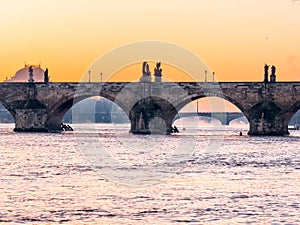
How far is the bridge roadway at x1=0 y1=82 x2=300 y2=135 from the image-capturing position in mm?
109688

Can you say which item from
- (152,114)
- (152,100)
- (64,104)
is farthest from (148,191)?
(64,104)

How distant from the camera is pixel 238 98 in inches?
4382

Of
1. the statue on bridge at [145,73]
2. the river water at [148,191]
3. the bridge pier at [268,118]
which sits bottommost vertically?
the river water at [148,191]

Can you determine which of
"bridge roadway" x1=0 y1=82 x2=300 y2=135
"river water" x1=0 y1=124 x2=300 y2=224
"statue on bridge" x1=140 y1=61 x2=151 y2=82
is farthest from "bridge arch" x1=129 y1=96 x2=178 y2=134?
"river water" x1=0 y1=124 x2=300 y2=224

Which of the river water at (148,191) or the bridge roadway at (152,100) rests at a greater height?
the bridge roadway at (152,100)

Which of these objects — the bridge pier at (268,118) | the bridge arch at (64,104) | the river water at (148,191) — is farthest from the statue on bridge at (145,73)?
the river water at (148,191)

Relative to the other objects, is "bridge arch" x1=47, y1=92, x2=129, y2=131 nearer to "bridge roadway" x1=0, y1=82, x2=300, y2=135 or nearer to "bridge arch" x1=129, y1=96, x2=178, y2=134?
"bridge roadway" x1=0, y1=82, x2=300, y2=135

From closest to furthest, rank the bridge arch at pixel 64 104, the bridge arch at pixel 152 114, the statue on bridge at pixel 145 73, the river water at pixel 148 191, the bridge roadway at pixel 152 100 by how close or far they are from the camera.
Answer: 1. the river water at pixel 148 191
2. the bridge roadway at pixel 152 100
3. the bridge arch at pixel 152 114
4. the bridge arch at pixel 64 104
5. the statue on bridge at pixel 145 73

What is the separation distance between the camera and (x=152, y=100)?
116 meters

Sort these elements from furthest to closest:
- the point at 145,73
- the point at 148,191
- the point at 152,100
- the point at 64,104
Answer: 1. the point at 145,73
2. the point at 64,104
3. the point at 152,100
4. the point at 148,191

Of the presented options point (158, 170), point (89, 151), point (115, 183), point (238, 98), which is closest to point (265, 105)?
point (238, 98)

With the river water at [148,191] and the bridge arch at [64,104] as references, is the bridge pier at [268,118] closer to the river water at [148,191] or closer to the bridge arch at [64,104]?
the bridge arch at [64,104]

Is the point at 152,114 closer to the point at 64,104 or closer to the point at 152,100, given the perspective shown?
the point at 152,100

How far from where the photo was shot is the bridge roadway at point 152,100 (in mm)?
109688
